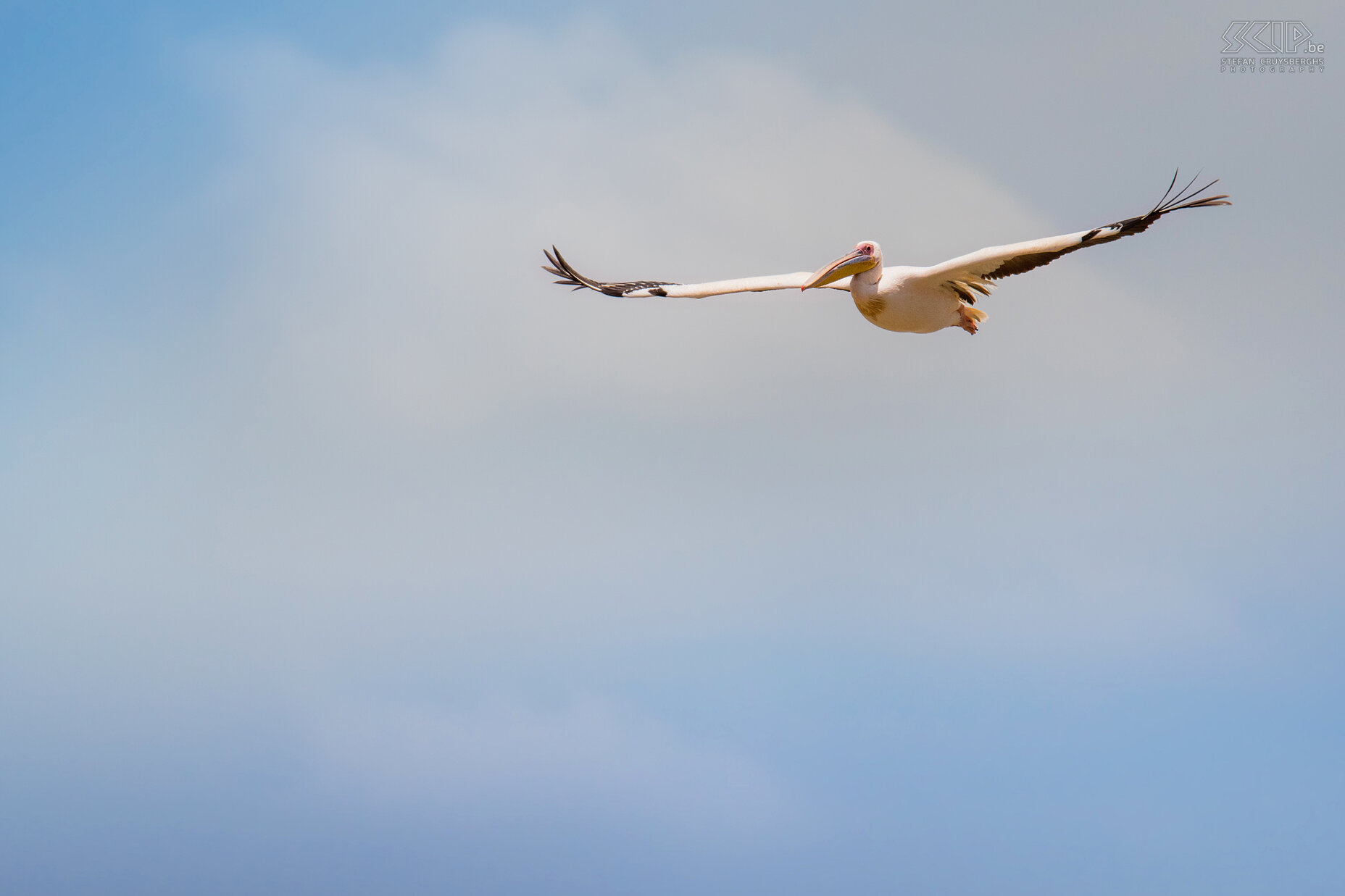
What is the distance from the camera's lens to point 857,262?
16.2 m

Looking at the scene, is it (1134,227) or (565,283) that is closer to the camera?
(1134,227)

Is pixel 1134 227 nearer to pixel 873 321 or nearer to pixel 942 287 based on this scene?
pixel 942 287

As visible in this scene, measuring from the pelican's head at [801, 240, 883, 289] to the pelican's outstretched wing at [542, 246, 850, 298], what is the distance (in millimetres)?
735

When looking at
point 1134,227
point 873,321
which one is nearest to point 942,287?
point 873,321

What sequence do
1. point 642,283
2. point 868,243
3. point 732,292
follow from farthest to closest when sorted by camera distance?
point 642,283
point 732,292
point 868,243

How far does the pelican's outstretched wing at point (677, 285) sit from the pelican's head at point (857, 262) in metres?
0.73

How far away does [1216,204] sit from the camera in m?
13.6

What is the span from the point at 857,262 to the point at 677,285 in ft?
12.6

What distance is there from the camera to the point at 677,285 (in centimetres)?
1917

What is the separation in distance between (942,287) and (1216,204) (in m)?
3.66

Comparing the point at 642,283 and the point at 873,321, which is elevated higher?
the point at 642,283

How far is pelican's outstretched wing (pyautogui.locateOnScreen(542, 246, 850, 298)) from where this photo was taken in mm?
18250

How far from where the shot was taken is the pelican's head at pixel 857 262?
16203mm

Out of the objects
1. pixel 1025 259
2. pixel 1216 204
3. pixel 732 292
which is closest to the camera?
pixel 1216 204
